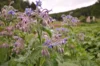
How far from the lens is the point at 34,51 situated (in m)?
2.76

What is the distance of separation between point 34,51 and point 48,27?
29cm

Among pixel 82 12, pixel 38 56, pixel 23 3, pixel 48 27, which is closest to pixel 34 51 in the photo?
pixel 38 56

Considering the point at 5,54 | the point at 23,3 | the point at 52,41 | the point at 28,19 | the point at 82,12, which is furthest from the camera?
the point at 82,12

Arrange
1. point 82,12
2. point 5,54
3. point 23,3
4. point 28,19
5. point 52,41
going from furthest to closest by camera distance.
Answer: point 82,12
point 23,3
point 5,54
point 52,41
point 28,19

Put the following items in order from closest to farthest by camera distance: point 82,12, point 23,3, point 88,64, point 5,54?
point 5,54 → point 88,64 → point 23,3 → point 82,12

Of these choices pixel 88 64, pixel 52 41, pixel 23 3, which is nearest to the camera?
pixel 52 41

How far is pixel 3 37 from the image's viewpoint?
3.34m

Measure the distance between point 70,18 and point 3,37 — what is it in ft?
5.01

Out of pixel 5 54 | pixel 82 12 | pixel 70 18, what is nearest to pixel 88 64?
pixel 70 18

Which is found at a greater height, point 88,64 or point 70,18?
point 70,18

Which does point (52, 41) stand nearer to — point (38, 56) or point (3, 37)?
point (38, 56)

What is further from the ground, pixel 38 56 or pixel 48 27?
pixel 48 27

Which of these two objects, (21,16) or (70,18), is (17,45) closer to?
(21,16)

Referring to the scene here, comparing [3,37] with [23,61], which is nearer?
[23,61]
